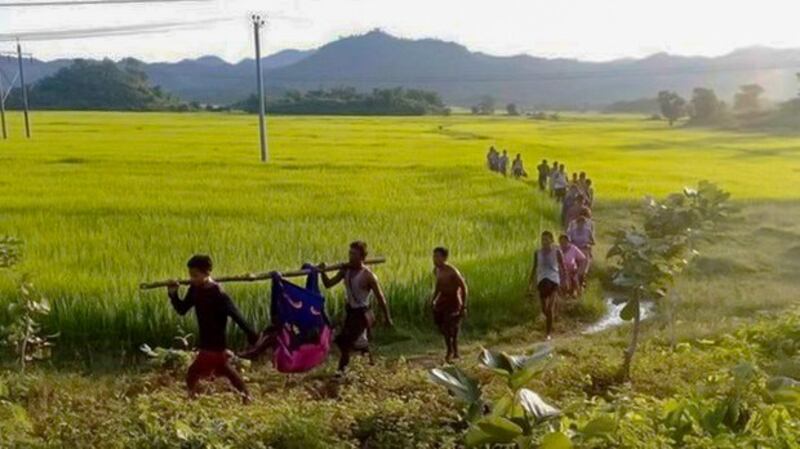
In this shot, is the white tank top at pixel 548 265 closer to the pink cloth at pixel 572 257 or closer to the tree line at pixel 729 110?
the pink cloth at pixel 572 257

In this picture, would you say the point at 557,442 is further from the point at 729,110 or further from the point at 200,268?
the point at 729,110

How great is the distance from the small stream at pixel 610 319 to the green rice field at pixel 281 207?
84 cm

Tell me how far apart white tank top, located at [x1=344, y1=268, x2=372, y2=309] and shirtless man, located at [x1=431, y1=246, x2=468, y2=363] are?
3.22ft

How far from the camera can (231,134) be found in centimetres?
4253

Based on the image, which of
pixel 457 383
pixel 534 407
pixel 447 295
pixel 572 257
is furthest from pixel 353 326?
pixel 534 407

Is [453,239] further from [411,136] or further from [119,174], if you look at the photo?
[411,136]

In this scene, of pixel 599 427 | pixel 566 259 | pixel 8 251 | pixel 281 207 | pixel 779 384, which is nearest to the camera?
pixel 599 427

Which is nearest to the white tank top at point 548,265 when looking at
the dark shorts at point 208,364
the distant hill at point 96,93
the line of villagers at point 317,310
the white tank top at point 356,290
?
the line of villagers at point 317,310

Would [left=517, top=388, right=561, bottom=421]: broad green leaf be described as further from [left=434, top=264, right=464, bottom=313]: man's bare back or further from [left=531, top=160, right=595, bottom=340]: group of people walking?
[left=531, top=160, right=595, bottom=340]: group of people walking

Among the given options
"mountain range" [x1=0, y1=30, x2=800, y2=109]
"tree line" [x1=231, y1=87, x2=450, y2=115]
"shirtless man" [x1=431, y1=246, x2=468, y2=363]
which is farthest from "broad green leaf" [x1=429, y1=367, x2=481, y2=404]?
"mountain range" [x1=0, y1=30, x2=800, y2=109]

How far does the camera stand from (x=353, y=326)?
25.0ft

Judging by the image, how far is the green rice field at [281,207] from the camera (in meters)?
9.95

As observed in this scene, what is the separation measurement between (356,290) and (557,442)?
176 inches

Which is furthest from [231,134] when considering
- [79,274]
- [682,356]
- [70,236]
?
[682,356]
